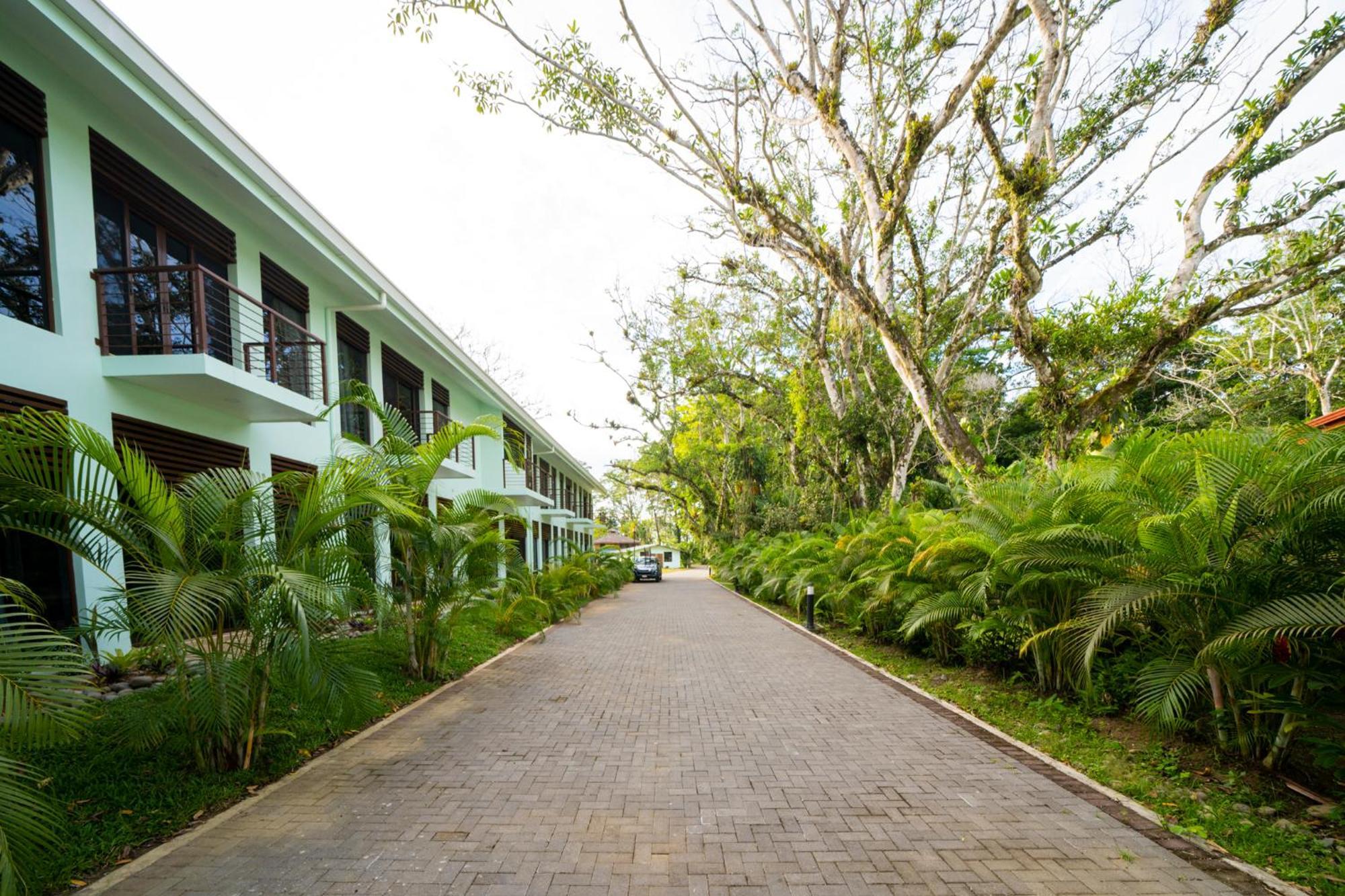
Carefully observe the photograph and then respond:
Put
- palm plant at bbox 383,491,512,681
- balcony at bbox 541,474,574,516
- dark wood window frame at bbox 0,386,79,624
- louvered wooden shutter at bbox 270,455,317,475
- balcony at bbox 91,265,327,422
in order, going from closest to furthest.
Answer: dark wood window frame at bbox 0,386,79,624 < balcony at bbox 91,265,327,422 < palm plant at bbox 383,491,512,681 < louvered wooden shutter at bbox 270,455,317,475 < balcony at bbox 541,474,574,516

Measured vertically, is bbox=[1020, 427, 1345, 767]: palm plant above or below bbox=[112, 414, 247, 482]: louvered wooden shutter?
below

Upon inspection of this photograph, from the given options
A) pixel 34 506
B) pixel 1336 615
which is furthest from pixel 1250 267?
pixel 34 506

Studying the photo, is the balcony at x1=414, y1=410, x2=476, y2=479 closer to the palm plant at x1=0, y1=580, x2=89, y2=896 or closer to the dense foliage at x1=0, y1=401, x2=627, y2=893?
the dense foliage at x1=0, y1=401, x2=627, y2=893

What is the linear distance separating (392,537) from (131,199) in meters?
A: 4.79

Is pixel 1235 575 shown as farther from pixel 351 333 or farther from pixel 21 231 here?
pixel 351 333

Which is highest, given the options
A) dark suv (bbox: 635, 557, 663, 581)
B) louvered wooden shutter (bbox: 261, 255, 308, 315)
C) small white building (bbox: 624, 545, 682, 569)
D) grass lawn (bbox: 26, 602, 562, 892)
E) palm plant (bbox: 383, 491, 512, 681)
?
louvered wooden shutter (bbox: 261, 255, 308, 315)

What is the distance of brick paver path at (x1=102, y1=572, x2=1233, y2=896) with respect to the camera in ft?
9.68

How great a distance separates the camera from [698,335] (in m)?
21.9

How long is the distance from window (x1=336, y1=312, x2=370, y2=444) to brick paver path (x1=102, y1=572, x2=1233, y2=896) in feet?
23.1

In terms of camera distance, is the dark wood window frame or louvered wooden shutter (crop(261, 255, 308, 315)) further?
louvered wooden shutter (crop(261, 255, 308, 315))

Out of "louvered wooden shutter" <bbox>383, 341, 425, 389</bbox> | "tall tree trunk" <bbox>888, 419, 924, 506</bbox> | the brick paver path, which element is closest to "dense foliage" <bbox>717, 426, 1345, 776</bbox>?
the brick paver path

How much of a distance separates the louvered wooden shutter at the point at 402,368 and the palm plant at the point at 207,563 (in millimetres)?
8923

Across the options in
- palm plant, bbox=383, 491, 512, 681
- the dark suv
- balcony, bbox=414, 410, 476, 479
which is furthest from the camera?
the dark suv

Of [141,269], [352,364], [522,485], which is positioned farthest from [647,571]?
[141,269]
